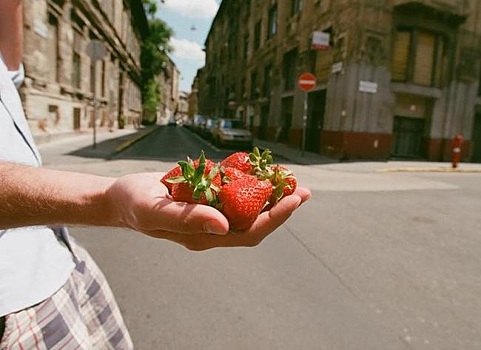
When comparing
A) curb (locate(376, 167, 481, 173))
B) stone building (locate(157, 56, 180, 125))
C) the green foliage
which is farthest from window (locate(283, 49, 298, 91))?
stone building (locate(157, 56, 180, 125))

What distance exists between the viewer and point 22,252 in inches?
43.0

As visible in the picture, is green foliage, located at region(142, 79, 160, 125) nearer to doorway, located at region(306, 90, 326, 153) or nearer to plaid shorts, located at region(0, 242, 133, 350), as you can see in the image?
doorway, located at region(306, 90, 326, 153)

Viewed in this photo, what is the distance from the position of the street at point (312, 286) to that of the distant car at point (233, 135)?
1207 centimetres

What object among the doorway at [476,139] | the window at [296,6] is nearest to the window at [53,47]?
the window at [296,6]

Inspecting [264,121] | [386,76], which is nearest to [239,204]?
[386,76]

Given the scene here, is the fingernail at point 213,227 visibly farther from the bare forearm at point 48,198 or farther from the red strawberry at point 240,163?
the red strawberry at point 240,163

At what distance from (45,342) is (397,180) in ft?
34.0

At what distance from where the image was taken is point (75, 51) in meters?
18.5

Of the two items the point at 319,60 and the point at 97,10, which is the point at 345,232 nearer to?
the point at 319,60

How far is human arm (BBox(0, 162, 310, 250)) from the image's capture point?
82 cm

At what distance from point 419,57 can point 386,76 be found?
84.3 inches

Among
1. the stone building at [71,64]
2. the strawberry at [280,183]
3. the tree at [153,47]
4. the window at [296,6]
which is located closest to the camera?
the strawberry at [280,183]

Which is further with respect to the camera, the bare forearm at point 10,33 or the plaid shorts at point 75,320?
the bare forearm at point 10,33

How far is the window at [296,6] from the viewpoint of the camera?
1996cm
